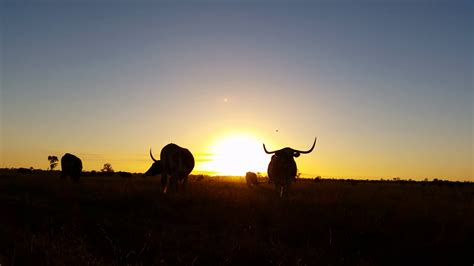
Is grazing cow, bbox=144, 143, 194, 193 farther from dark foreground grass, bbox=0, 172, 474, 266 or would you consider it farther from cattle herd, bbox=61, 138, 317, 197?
dark foreground grass, bbox=0, 172, 474, 266

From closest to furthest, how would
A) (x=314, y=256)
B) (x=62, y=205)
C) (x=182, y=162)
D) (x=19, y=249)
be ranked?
(x=19, y=249) < (x=314, y=256) < (x=62, y=205) < (x=182, y=162)

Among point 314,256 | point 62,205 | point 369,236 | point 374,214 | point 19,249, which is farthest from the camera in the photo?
point 62,205

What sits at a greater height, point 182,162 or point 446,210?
point 182,162

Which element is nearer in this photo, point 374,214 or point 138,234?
point 138,234

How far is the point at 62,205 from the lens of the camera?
38.5 feet

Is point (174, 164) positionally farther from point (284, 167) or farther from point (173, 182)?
point (284, 167)

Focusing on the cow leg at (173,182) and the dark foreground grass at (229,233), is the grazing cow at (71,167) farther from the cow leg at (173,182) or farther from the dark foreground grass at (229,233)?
the dark foreground grass at (229,233)

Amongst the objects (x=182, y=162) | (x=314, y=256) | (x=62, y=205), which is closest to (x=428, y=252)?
(x=314, y=256)

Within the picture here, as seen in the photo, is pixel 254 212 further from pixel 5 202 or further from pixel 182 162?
pixel 182 162

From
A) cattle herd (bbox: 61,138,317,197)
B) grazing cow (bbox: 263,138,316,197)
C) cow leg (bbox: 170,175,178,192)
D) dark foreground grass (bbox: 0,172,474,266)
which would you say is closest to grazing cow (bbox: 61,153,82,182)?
cattle herd (bbox: 61,138,317,197)

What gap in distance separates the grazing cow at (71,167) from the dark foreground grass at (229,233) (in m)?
12.3

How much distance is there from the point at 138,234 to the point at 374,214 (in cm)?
559

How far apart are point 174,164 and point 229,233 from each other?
917cm

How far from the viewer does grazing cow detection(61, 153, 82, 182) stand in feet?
80.5
